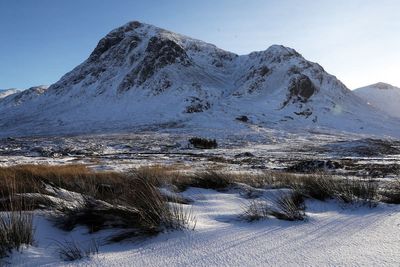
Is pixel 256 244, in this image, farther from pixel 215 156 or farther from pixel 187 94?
pixel 187 94

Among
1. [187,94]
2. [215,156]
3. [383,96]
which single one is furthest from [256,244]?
[383,96]

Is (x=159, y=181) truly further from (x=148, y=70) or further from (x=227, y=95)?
(x=148, y=70)

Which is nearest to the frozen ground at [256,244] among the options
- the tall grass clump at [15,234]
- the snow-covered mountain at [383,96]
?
the tall grass clump at [15,234]

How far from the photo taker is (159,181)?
7777 mm

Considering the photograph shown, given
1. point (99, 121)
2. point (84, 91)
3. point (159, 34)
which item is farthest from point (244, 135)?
point (159, 34)

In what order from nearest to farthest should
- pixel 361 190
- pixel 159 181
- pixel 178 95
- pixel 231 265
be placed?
pixel 231 265 < pixel 361 190 < pixel 159 181 < pixel 178 95

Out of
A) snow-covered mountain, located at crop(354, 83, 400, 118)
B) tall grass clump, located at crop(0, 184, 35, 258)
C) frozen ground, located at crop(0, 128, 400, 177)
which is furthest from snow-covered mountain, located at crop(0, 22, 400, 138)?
tall grass clump, located at crop(0, 184, 35, 258)

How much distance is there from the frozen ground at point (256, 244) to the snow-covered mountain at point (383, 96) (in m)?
149

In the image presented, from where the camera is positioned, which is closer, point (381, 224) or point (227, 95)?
point (381, 224)

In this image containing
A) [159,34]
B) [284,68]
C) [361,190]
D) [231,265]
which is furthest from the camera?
[159,34]

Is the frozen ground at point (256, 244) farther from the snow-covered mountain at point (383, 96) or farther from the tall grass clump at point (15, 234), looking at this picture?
the snow-covered mountain at point (383, 96)

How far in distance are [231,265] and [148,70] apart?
12792cm

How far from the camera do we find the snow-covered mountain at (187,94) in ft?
309

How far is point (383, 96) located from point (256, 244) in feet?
568
